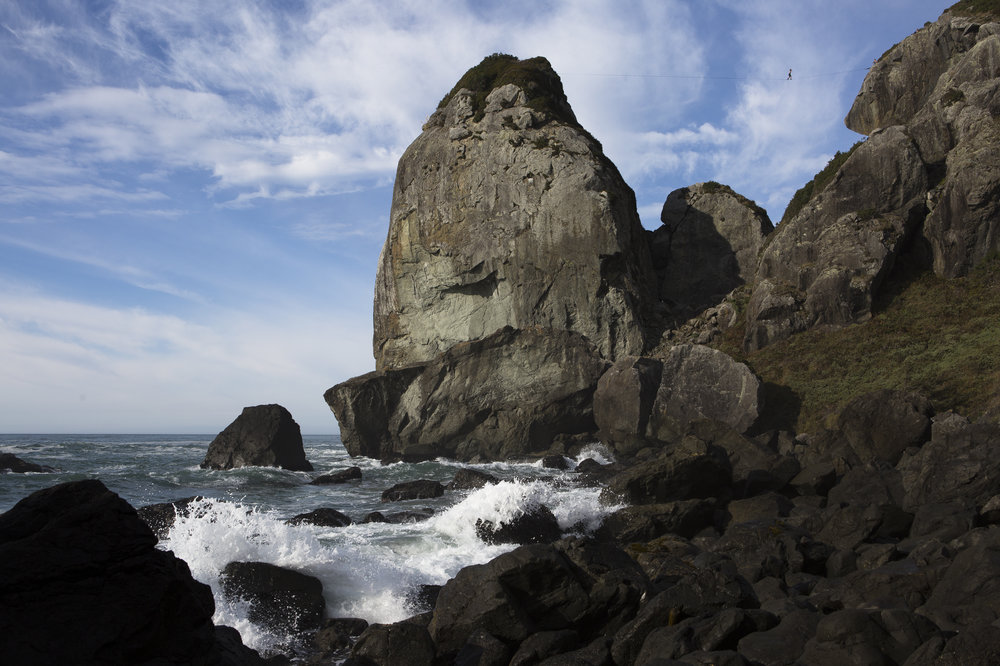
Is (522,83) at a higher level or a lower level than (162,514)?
higher

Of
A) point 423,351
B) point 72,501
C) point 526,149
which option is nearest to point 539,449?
point 423,351

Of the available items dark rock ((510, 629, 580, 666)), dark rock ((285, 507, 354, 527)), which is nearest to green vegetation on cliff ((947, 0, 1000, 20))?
dark rock ((285, 507, 354, 527))

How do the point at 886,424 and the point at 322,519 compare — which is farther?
the point at 886,424

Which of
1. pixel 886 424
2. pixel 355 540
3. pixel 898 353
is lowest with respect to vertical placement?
pixel 355 540

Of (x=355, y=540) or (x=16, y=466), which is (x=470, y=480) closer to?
(x=355, y=540)

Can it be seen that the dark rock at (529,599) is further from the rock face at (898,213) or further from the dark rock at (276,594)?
the rock face at (898,213)

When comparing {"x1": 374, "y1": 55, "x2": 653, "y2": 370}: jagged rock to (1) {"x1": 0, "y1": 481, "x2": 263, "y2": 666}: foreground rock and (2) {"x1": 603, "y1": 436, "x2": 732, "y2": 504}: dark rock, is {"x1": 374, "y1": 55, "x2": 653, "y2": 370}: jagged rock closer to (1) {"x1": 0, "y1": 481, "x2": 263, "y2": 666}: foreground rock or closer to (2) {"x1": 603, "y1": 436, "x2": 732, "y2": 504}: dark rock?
(2) {"x1": 603, "y1": 436, "x2": 732, "y2": 504}: dark rock

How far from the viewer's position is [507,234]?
155 feet

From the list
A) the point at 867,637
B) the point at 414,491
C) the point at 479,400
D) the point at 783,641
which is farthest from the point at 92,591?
the point at 479,400

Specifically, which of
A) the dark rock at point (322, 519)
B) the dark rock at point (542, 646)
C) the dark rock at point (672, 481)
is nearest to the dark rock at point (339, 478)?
the dark rock at point (322, 519)

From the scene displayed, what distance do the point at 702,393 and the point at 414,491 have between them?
15.9m

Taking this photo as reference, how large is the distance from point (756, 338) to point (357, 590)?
1220 inches

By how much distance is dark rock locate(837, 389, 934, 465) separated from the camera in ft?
74.3

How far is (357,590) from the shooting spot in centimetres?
1244
